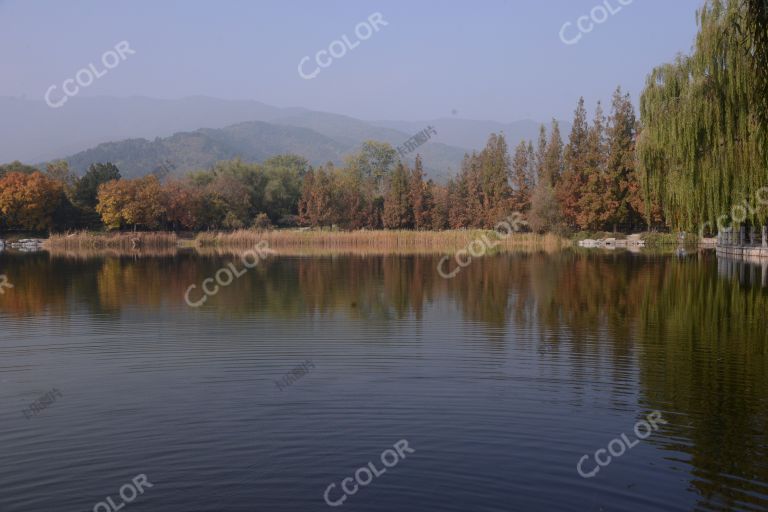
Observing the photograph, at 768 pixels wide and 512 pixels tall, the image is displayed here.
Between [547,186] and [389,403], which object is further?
[547,186]

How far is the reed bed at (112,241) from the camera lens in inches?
2121

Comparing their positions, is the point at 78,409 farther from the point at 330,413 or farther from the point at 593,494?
the point at 593,494

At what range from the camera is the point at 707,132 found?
64.3 ft

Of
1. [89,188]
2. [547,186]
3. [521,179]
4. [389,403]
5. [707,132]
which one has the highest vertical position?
[521,179]

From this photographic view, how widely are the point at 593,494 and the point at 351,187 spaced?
68.4 metres

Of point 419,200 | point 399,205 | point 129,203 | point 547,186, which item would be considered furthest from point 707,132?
point 129,203

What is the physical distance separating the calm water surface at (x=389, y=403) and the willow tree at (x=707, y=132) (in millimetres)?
4598

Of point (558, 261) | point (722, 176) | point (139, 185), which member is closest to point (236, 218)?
point (139, 185)

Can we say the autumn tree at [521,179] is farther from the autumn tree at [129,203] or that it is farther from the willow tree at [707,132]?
the willow tree at [707,132]

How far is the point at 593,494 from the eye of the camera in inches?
219

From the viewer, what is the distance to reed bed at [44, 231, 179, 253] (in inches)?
2121

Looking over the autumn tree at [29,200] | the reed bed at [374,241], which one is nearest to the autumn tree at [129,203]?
the autumn tree at [29,200]

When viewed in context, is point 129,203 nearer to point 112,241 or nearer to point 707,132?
point 112,241

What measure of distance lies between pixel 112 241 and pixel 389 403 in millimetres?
52012
